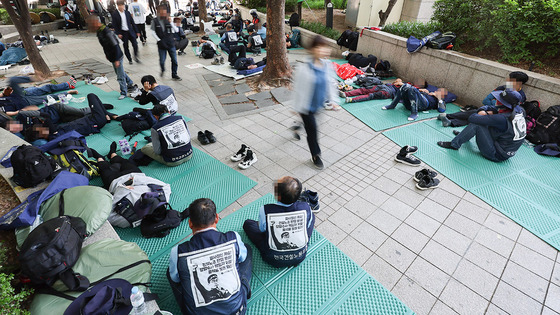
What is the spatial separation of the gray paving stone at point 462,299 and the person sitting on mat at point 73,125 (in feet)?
21.7

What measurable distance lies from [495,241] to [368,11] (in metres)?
12.6

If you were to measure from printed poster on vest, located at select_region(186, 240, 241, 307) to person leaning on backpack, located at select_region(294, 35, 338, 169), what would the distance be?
9.04 ft

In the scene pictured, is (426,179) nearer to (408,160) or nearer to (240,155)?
(408,160)

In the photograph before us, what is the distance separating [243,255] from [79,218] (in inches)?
71.6

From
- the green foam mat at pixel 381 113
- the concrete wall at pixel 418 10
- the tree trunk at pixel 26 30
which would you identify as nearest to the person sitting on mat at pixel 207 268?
the green foam mat at pixel 381 113

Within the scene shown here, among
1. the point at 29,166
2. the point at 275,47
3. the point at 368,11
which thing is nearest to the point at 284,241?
the point at 29,166

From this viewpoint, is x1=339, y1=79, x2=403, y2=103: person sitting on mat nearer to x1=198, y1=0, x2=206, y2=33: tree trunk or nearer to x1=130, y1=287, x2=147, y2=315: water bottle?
x1=130, y1=287, x2=147, y2=315: water bottle

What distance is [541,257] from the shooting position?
3250 millimetres

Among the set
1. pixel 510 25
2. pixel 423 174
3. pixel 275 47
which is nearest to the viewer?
pixel 423 174

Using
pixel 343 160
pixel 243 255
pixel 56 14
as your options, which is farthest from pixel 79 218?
pixel 56 14

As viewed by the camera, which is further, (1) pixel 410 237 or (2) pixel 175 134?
(2) pixel 175 134

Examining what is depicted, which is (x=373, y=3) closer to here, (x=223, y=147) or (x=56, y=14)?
(x=223, y=147)

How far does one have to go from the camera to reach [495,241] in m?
3.45

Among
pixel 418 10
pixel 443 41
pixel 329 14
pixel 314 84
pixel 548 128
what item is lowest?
pixel 548 128
